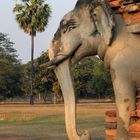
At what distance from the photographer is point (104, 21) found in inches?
146

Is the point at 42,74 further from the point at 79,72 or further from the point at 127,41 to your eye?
the point at 127,41

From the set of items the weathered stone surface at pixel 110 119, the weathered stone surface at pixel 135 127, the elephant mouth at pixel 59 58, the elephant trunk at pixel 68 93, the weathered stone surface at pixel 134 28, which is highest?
the weathered stone surface at pixel 134 28

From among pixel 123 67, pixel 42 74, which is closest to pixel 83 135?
pixel 123 67

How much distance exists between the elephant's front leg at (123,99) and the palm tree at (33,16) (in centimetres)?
3695

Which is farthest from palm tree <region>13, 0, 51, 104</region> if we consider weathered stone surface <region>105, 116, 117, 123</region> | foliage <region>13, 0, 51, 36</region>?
weathered stone surface <region>105, 116, 117, 123</region>

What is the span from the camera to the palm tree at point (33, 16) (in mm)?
40531

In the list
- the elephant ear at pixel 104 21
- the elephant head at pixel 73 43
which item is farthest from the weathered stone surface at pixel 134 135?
the elephant ear at pixel 104 21

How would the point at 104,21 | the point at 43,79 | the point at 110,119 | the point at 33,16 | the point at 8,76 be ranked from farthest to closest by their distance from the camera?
the point at 8,76 → the point at 43,79 → the point at 33,16 → the point at 110,119 → the point at 104,21

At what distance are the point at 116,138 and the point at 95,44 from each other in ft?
2.67

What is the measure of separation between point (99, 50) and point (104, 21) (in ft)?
0.89

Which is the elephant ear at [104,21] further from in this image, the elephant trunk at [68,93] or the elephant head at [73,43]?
the elephant trunk at [68,93]

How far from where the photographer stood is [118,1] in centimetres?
407

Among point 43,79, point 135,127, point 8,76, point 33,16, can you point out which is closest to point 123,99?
point 135,127

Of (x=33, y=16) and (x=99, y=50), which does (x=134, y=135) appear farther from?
(x=33, y=16)
